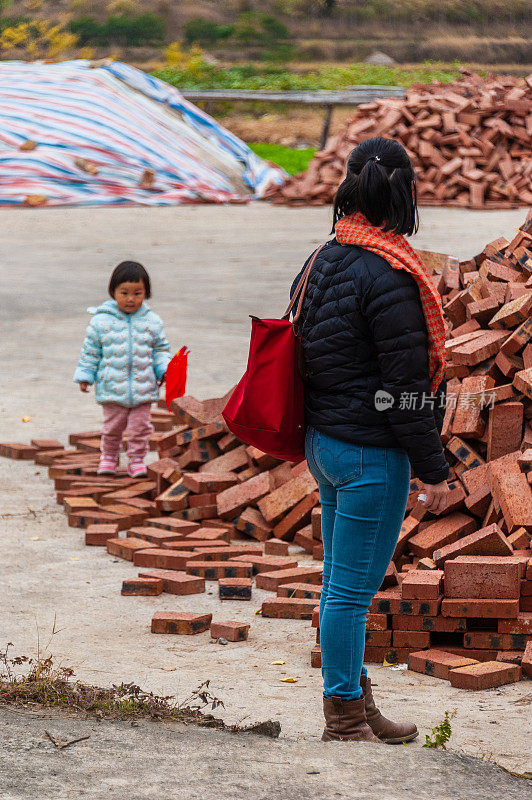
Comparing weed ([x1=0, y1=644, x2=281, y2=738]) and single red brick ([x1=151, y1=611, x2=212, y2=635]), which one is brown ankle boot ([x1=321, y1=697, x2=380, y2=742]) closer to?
weed ([x1=0, y1=644, x2=281, y2=738])

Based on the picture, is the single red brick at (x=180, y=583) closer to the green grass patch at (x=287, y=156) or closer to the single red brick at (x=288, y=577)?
the single red brick at (x=288, y=577)

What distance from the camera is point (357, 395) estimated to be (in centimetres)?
358

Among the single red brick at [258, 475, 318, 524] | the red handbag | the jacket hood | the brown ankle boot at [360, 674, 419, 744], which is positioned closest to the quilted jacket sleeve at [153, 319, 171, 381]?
the jacket hood

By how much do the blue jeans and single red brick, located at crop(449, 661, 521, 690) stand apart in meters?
0.79

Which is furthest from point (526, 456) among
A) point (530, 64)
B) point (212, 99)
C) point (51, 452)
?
point (530, 64)

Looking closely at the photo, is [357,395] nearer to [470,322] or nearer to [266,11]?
[470,322]

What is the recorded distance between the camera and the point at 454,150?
68.7ft

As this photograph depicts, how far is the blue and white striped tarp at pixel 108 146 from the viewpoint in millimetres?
21031

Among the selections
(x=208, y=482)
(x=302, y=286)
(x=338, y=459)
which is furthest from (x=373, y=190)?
(x=208, y=482)

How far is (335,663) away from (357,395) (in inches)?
35.2

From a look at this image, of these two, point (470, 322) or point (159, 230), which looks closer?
point (470, 322)

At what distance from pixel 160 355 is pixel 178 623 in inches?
114

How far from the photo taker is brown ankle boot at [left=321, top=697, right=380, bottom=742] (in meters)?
3.73

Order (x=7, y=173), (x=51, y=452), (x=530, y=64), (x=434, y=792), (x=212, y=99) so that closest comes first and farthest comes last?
A: 1. (x=434, y=792)
2. (x=51, y=452)
3. (x=7, y=173)
4. (x=212, y=99)
5. (x=530, y=64)
